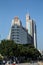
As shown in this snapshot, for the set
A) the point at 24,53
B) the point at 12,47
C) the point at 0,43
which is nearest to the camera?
the point at 12,47

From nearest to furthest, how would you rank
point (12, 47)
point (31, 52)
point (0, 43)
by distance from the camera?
1. point (12, 47)
2. point (0, 43)
3. point (31, 52)

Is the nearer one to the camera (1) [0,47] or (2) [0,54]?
(1) [0,47]

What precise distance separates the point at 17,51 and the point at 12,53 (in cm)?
527

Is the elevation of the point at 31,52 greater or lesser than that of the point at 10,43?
lesser

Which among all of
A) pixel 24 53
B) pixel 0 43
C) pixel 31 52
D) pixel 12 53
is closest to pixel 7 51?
pixel 12 53

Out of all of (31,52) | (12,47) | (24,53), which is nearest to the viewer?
(12,47)

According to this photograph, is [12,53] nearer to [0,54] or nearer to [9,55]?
[9,55]

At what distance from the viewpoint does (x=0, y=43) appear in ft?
304

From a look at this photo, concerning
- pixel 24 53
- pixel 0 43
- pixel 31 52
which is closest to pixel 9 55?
pixel 0 43

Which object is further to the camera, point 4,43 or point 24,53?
point 24,53

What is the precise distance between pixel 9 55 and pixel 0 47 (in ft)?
16.7

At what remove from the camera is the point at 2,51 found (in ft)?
284

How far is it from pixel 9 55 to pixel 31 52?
3111cm

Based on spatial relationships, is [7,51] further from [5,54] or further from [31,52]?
[31,52]
